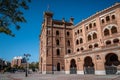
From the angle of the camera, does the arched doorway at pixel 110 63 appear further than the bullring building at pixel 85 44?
No

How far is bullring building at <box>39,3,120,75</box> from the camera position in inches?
1143

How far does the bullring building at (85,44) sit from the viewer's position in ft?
95.2

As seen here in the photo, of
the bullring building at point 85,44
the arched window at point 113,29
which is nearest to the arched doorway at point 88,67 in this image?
the bullring building at point 85,44

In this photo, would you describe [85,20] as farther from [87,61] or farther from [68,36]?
[87,61]

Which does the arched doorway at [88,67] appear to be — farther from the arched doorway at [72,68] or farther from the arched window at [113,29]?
the arched window at [113,29]

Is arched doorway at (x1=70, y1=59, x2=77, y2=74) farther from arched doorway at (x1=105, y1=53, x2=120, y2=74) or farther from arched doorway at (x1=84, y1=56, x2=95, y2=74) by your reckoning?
arched doorway at (x1=105, y1=53, x2=120, y2=74)

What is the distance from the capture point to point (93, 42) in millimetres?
38219

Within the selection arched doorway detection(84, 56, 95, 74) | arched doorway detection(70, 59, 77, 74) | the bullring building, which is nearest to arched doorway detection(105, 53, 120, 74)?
the bullring building

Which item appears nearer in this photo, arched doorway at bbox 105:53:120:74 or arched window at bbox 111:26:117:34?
arched doorway at bbox 105:53:120:74

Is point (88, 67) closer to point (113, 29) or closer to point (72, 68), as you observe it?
point (72, 68)

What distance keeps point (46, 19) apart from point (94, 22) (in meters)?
16.5

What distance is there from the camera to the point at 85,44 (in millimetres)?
41219

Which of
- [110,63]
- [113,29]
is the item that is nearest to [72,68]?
[110,63]

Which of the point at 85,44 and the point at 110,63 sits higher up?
the point at 85,44
